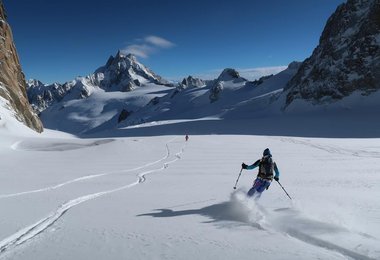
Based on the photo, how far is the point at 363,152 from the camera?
88.0 feet

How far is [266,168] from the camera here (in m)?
11.9

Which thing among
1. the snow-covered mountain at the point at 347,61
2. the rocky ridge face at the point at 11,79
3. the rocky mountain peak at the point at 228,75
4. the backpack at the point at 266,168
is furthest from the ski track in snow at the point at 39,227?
the rocky mountain peak at the point at 228,75

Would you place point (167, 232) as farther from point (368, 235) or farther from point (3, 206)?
point (3, 206)

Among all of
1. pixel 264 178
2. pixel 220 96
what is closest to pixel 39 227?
pixel 264 178

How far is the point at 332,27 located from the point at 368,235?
320 ft

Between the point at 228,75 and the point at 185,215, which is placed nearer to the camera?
the point at 185,215

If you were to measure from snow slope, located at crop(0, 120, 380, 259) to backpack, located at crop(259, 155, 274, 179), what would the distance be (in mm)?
755

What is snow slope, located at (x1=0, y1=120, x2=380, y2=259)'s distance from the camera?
7051mm

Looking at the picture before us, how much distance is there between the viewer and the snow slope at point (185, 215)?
7.05 meters

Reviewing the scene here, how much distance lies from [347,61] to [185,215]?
3170 inches

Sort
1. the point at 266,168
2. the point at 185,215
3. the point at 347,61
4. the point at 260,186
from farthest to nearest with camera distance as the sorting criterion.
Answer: the point at 347,61
the point at 266,168
the point at 260,186
the point at 185,215

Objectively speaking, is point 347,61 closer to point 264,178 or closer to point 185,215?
point 264,178

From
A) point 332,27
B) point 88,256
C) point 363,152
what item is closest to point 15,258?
point 88,256

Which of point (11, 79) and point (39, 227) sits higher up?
point (11, 79)
